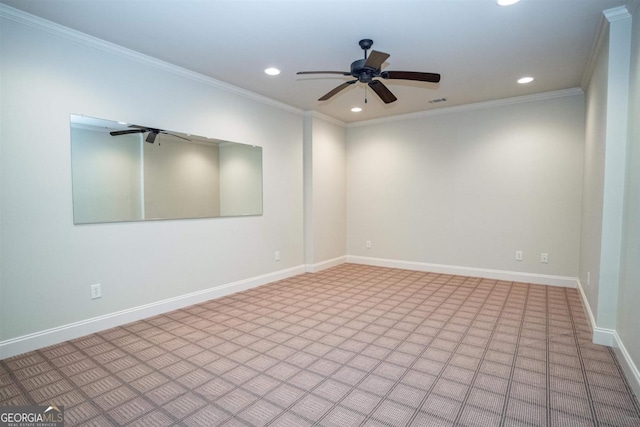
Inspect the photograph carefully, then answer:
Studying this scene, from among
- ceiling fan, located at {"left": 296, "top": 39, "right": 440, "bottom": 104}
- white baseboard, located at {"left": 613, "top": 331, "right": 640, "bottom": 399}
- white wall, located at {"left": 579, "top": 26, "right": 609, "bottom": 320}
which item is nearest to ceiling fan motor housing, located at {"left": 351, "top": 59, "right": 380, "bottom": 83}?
ceiling fan, located at {"left": 296, "top": 39, "right": 440, "bottom": 104}

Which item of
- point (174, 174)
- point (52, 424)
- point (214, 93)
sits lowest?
point (52, 424)

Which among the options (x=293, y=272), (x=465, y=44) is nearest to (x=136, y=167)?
(x=293, y=272)

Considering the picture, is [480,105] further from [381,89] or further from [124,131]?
[124,131]

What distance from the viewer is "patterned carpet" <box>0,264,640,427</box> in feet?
6.31

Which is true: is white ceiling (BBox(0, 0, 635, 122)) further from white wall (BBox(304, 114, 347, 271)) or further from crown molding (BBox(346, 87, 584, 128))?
white wall (BBox(304, 114, 347, 271))

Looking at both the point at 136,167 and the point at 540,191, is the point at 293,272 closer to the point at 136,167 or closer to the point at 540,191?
the point at 136,167

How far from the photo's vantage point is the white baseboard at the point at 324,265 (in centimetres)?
560

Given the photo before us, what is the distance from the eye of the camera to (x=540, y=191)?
4766mm

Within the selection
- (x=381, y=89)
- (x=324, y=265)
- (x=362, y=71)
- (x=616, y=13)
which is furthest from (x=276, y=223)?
(x=616, y=13)

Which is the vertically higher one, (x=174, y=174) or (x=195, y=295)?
(x=174, y=174)

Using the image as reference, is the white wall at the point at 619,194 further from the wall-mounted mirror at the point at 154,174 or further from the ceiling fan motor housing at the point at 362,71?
the wall-mounted mirror at the point at 154,174

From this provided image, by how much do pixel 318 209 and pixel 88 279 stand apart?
11.3ft

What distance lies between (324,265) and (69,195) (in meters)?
3.87

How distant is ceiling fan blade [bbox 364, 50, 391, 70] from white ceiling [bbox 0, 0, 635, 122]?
340mm
